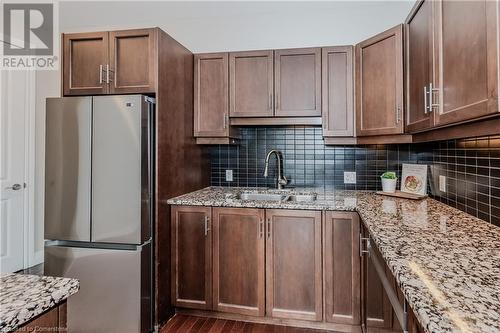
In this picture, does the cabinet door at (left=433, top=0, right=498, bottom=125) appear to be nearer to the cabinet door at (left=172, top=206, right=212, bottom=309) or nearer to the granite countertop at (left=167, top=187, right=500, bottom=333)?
the granite countertop at (left=167, top=187, right=500, bottom=333)

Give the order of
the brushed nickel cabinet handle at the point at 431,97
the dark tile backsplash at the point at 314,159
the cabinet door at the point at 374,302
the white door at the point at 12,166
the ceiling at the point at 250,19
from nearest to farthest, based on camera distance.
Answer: the cabinet door at the point at 374,302 → the brushed nickel cabinet handle at the point at 431,97 → the dark tile backsplash at the point at 314,159 → the ceiling at the point at 250,19 → the white door at the point at 12,166

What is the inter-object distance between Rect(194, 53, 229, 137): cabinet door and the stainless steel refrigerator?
62cm

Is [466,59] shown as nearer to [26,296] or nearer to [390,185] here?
[390,185]

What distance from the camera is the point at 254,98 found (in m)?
2.60

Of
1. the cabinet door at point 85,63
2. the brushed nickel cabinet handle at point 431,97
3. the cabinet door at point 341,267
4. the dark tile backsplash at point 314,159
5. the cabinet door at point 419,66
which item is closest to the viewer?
the brushed nickel cabinet handle at point 431,97

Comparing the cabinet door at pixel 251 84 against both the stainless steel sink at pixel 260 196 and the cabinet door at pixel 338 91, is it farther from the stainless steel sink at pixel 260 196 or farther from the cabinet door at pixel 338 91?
the stainless steel sink at pixel 260 196

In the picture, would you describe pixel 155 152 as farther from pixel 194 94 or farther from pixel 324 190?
pixel 324 190

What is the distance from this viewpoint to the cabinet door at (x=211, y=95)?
104 inches

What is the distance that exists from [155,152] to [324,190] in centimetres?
148

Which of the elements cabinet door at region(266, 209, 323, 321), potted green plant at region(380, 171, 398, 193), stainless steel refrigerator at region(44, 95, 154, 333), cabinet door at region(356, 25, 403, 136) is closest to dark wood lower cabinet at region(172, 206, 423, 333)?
cabinet door at region(266, 209, 323, 321)

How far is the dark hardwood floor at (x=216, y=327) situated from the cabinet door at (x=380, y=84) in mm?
1509

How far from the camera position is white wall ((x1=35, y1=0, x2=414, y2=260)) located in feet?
8.95

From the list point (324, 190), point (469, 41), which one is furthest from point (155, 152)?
point (469, 41)

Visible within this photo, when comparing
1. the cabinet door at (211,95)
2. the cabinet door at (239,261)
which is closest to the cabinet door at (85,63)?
the cabinet door at (211,95)
